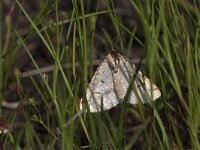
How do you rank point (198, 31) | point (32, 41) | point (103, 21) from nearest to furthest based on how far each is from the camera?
point (198, 31) < point (32, 41) < point (103, 21)

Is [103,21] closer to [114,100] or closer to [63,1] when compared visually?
[63,1]

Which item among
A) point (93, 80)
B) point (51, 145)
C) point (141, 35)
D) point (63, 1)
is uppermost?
point (63, 1)

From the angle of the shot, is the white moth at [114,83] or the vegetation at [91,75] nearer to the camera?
the vegetation at [91,75]

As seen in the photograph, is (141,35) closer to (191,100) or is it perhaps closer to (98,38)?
(98,38)

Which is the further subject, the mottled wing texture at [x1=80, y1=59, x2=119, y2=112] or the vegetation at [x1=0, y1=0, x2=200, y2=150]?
the mottled wing texture at [x1=80, y1=59, x2=119, y2=112]

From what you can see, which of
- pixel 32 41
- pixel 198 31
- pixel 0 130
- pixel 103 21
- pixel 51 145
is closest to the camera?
pixel 0 130

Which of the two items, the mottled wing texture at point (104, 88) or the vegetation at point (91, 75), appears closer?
the vegetation at point (91, 75)

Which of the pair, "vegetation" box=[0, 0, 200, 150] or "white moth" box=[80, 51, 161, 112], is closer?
"vegetation" box=[0, 0, 200, 150]

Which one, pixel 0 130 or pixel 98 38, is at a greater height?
pixel 98 38

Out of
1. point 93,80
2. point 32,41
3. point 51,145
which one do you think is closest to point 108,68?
point 93,80

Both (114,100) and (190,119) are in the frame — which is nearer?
→ (190,119)
